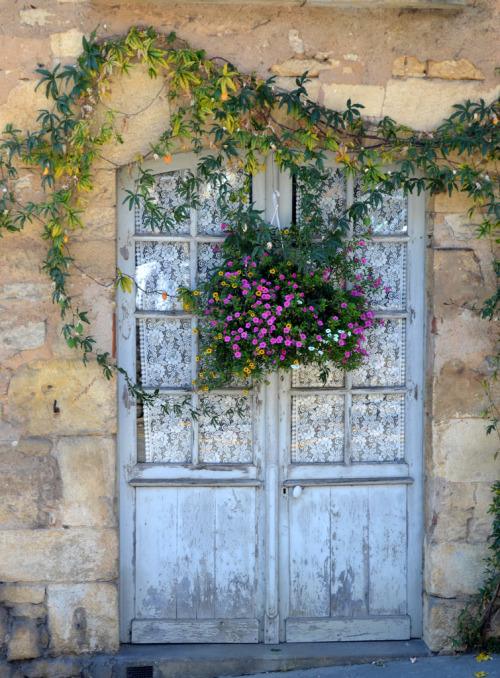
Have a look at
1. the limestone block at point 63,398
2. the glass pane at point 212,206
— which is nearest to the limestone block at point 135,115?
the glass pane at point 212,206

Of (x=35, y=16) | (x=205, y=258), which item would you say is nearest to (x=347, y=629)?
(x=205, y=258)

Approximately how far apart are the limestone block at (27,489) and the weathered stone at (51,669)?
66 cm

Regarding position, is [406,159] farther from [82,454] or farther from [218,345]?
[82,454]

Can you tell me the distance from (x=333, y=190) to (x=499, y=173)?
0.80 meters

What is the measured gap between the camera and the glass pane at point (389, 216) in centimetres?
341

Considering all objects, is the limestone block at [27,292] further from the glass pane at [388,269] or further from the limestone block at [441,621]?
the limestone block at [441,621]

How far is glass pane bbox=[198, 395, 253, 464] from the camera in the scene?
3.41 m

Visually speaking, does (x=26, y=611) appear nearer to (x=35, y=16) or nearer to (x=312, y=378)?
(x=312, y=378)

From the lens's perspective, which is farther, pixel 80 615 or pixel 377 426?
pixel 377 426

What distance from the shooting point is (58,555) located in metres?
3.25

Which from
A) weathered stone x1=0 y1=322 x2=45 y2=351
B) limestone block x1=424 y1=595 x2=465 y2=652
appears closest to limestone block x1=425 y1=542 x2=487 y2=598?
limestone block x1=424 y1=595 x2=465 y2=652

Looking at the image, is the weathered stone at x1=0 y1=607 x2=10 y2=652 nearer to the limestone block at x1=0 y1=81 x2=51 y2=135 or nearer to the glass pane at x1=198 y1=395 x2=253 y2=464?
the glass pane at x1=198 y1=395 x2=253 y2=464

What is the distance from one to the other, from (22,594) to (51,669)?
0.38 meters

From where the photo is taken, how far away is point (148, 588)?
11.3ft
